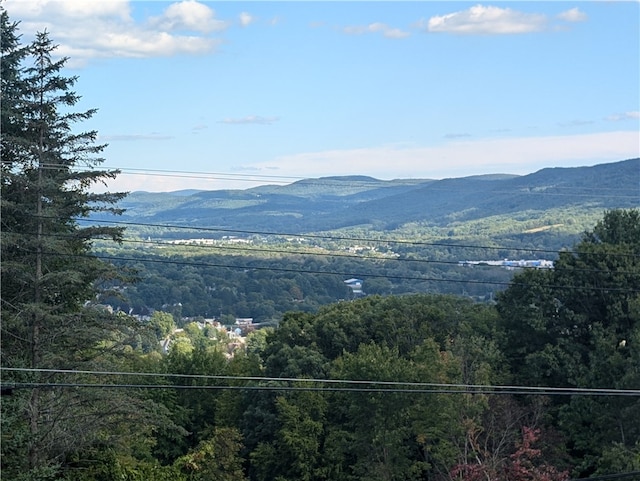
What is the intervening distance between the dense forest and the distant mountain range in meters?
79.4

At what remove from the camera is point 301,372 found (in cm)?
3206

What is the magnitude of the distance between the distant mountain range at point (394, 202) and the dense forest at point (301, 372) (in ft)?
261

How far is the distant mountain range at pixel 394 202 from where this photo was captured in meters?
124

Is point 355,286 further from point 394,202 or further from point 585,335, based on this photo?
point 394,202

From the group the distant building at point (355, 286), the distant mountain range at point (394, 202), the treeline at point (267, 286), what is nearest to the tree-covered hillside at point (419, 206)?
the distant mountain range at point (394, 202)

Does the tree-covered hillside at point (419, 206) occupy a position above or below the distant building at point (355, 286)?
above

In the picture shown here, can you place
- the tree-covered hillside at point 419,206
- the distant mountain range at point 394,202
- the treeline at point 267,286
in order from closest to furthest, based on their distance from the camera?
the treeline at point 267,286 < the tree-covered hillside at point 419,206 < the distant mountain range at point 394,202

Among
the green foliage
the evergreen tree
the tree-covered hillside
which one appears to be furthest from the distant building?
the evergreen tree

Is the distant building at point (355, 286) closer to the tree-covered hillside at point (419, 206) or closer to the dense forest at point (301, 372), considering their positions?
the tree-covered hillside at point (419, 206)

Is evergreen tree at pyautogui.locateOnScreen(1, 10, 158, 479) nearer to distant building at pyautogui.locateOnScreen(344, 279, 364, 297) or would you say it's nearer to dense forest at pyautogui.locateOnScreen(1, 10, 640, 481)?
dense forest at pyautogui.locateOnScreen(1, 10, 640, 481)

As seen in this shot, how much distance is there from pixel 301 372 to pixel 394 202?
428 ft

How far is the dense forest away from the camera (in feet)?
55.6

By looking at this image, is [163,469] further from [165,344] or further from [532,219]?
[532,219]

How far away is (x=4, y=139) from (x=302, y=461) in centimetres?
1469
